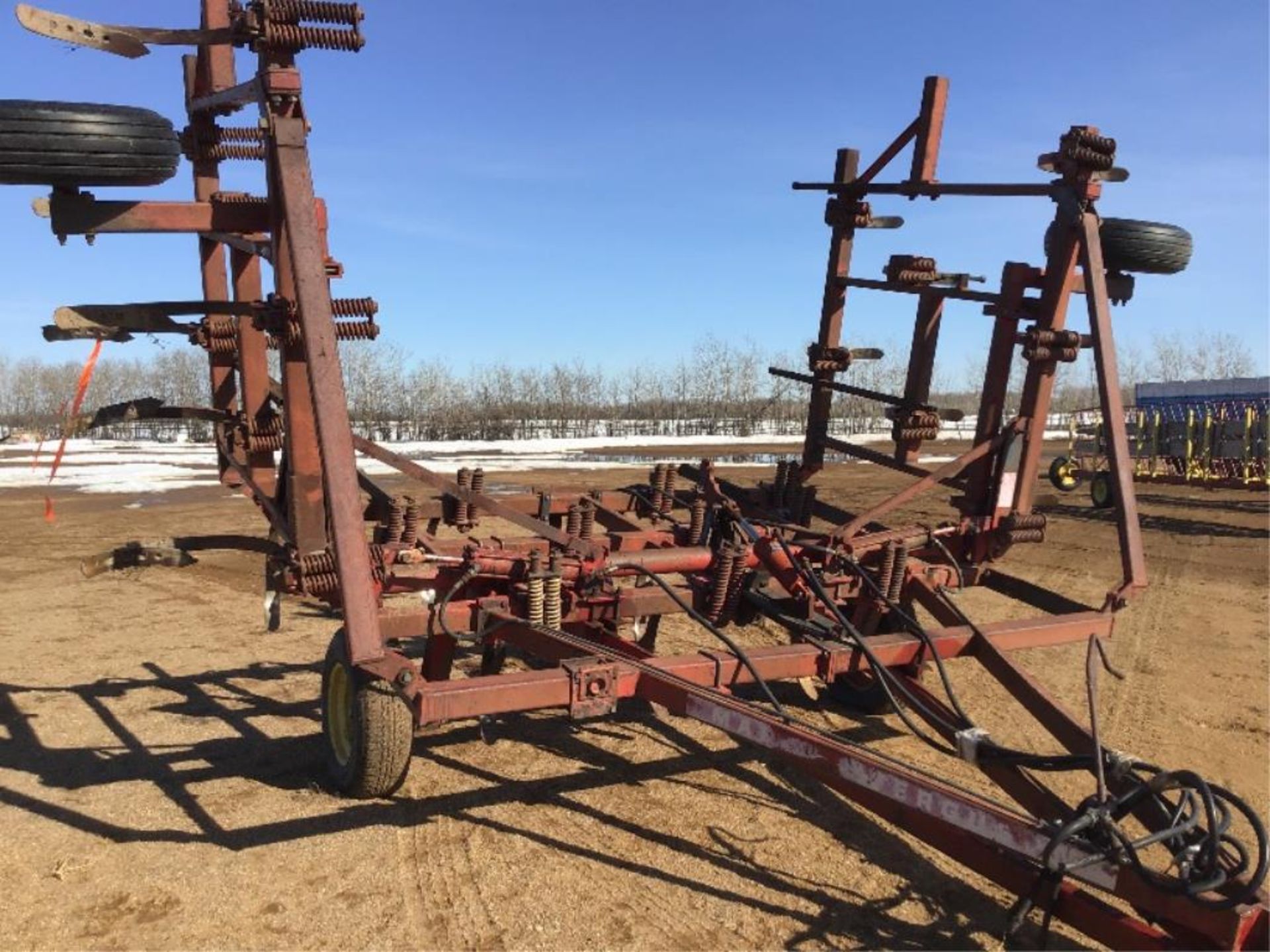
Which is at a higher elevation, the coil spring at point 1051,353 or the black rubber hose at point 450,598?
the coil spring at point 1051,353

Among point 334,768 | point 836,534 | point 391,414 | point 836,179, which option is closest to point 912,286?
point 836,179

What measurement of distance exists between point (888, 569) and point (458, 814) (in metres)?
2.38

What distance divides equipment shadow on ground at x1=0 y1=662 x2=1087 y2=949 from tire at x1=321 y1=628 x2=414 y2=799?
44 cm

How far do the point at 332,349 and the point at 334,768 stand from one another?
73.2 inches

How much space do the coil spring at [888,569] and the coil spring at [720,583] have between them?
29.6 inches

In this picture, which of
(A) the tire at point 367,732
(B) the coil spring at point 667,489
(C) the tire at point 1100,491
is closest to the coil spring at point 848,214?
(B) the coil spring at point 667,489

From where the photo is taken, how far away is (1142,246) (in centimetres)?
538

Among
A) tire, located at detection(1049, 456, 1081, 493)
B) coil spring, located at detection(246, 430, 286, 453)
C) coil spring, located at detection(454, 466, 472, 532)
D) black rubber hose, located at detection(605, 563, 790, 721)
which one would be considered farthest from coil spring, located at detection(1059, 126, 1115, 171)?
tire, located at detection(1049, 456, 1081, 493)

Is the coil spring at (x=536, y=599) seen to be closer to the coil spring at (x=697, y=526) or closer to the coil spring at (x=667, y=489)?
the coil spring at (x=697, y=526)

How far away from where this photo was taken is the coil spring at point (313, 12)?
3.90 m

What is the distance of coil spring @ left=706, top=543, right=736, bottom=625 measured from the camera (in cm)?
486

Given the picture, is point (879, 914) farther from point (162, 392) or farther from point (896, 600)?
point (162, 392)

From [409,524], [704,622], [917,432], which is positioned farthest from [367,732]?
[917,432]

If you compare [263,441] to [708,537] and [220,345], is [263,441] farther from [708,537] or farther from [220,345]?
[708,537]
